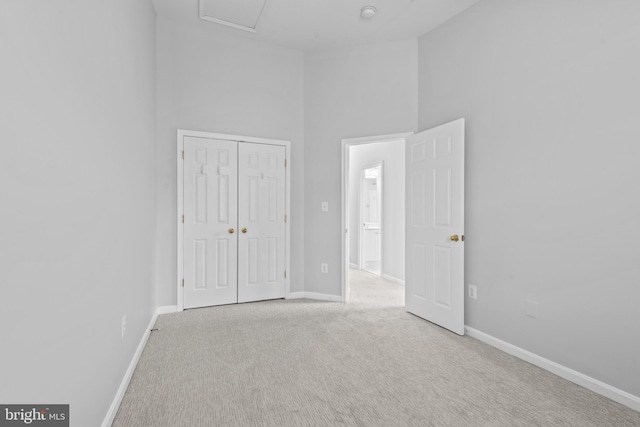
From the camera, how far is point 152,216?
11.1 ft

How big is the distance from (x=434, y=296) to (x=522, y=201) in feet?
4.16

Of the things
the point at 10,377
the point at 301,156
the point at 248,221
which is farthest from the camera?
the point at 301,156

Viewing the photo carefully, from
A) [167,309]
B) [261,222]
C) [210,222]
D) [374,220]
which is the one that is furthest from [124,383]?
[374,220]

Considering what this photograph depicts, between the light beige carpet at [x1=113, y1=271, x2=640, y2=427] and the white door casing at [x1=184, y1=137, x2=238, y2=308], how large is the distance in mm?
565

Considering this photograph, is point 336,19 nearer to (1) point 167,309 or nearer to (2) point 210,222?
(2) point 210,222

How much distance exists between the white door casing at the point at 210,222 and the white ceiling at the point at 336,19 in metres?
1.34

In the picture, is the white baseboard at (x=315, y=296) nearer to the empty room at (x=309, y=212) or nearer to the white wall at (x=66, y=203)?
the empty room at (x=309, y=212)

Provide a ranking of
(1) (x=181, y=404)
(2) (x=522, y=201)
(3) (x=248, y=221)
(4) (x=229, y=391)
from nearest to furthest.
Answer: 1. (1) (x=181, y=404)
2. (4) (x=229, y=391)
3. (2) (x=522, y=201)
4. (3) (x=248, y=221)

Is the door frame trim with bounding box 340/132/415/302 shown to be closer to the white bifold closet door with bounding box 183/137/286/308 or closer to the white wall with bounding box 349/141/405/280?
the white bifold closet door with bounding box 183/137/286/308

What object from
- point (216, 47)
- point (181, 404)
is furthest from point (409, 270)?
point (216, 47)

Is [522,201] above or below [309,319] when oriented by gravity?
above

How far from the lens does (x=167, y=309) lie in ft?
12.3

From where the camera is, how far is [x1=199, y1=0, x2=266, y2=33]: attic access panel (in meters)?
3.42

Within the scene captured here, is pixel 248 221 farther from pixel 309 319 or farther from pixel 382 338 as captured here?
pixel 382 338
